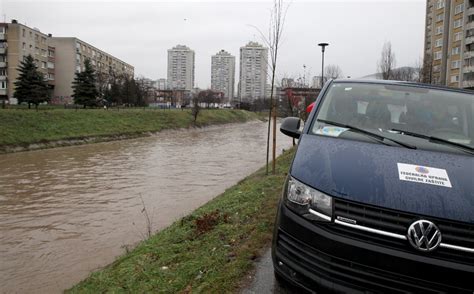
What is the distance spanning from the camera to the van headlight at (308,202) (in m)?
2.62

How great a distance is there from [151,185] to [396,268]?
12.3 m

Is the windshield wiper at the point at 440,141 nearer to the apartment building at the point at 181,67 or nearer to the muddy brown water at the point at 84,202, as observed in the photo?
the muddy brown water at the point at 84,202

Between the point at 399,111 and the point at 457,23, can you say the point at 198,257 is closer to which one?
the point at 399,111

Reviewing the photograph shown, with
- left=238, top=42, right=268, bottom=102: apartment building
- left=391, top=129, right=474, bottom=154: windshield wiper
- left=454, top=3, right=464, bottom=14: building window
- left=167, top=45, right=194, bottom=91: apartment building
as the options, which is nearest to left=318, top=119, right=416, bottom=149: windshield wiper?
left=391, top=129, right=474, bottom=154: windshield wiper

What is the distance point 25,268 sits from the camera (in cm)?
664

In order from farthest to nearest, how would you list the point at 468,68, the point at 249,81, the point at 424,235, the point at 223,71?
the point at 223,71
the point at 249,81
the point at 468,68
the point at 424,235

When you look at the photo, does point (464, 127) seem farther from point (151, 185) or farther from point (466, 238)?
point (151, 185)

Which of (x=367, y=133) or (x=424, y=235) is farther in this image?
(x=367, y=133)

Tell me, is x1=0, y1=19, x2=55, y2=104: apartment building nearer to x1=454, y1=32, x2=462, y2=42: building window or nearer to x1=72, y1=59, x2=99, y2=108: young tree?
x1=72, y1=59, x2=99, y2=108: young tree

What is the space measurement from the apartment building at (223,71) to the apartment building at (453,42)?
292 feet

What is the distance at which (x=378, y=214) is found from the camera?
97.3 inches

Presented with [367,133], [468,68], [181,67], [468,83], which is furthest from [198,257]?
[181,67]

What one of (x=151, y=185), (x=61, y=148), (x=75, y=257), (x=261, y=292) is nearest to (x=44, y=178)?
(x=151, y=185)

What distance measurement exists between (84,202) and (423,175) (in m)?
10.7
